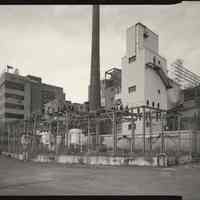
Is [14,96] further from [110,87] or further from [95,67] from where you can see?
[95,67]

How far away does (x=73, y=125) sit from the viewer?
2414 cm

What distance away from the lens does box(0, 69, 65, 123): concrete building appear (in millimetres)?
53281

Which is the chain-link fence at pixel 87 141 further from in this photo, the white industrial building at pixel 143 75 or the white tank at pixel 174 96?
the white tank at pixel 174 96

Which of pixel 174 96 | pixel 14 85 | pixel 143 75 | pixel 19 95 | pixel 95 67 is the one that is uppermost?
pixel 14 85

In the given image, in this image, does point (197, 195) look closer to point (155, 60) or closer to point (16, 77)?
point (155, 60)

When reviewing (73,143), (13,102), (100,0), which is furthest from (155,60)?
(13,102)

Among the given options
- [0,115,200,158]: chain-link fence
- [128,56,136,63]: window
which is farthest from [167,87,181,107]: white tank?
[0,115,200,158]: chain-link fence

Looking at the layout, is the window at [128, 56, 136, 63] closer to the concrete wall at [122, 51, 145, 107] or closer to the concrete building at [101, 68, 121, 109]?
the concrete wall at [122, 51, 145, 107]

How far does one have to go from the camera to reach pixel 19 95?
56219mm

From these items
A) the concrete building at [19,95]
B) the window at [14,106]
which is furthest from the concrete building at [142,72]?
the window at [14,106]

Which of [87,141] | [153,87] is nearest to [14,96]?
[153,87]

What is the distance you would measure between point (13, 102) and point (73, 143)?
3784 cm

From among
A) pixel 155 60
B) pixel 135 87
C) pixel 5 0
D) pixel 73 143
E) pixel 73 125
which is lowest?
pixel 73 143

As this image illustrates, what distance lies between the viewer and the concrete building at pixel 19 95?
53.3m
